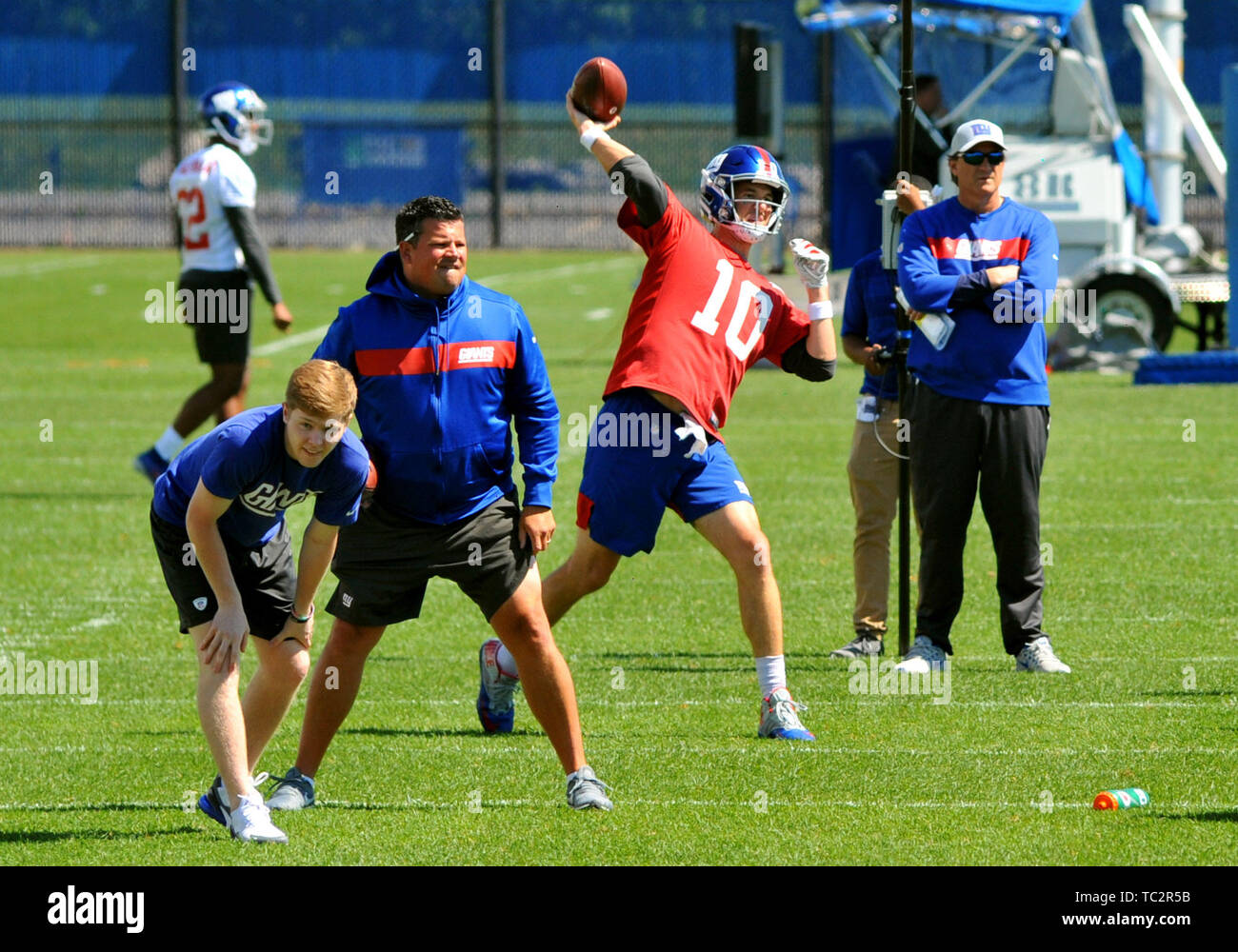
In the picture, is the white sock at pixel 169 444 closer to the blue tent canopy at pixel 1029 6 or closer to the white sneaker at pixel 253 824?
the white sneaker at pixel 253 824

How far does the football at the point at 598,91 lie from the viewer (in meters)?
6.70

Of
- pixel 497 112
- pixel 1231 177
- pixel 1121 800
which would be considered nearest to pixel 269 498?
pixel 1121 800

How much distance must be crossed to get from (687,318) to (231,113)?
7.05m

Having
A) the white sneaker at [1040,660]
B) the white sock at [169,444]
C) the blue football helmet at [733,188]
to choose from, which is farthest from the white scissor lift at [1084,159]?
the blue football helmet at [733,188]

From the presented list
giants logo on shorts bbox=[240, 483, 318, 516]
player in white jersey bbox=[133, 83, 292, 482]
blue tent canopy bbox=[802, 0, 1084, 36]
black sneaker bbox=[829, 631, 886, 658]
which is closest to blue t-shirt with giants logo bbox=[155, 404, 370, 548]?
giants logo on shorts bbox=[240, 483, 318, 516]

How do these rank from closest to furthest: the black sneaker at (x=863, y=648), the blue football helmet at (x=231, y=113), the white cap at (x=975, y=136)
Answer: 1. the white cap at (x=975, y=136)
2. the black sneaker at (x=863, y=648)
3. the blue football helmet at (x=231, y=113)

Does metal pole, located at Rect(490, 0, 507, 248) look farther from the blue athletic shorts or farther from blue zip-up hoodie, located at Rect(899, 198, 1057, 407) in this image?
the blue athletic shorts

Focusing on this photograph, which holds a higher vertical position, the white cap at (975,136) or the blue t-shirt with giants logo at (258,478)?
the white cap at (975,136)

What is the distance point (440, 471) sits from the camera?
20.3 feet

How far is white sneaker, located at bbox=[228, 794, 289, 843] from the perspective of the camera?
580 centimetres

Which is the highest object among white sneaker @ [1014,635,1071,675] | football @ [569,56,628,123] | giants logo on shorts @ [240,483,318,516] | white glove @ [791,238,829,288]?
football @ [569,56,628,123]

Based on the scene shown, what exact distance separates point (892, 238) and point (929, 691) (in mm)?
2003

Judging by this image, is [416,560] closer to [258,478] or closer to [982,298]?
[258,478]

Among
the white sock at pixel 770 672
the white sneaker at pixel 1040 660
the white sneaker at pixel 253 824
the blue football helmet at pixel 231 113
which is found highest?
the blue football helmet at pixel 231 113
